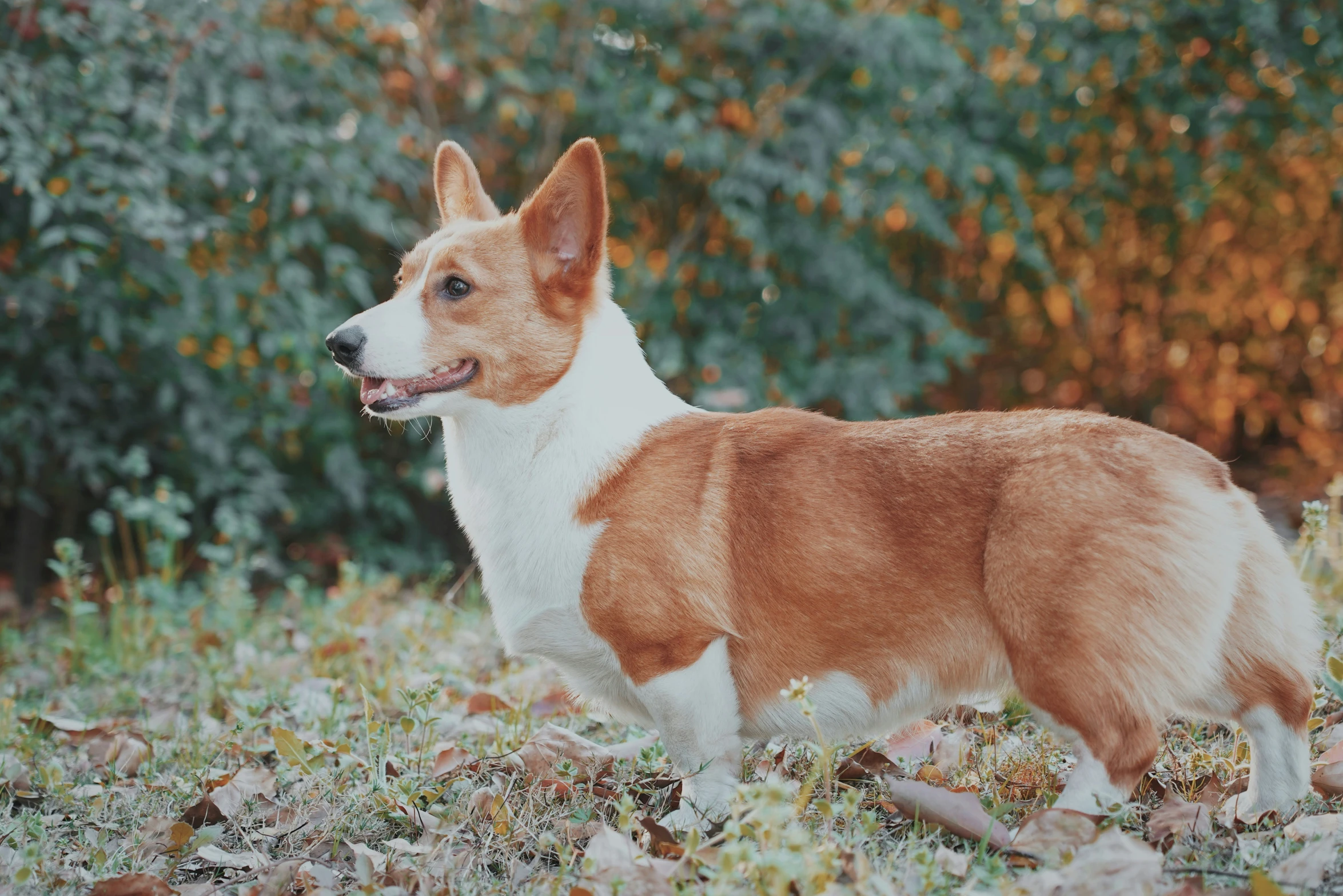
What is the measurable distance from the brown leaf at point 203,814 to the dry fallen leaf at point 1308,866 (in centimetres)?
196

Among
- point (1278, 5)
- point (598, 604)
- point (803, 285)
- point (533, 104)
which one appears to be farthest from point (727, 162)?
point (598, 604)

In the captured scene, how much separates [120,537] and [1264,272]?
664 centimetres

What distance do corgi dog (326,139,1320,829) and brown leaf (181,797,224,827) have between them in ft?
2.22

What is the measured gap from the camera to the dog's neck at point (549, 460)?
7.55 ft

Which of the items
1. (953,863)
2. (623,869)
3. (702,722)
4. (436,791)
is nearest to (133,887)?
(436,791)

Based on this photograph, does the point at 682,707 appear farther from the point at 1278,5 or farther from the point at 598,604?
the point at 1278,5

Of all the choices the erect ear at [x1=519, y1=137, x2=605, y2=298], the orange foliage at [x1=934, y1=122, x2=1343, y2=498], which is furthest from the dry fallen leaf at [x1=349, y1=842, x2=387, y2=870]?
the orange foliage at [x1=934, y1=122, x2=1343, y2=498]

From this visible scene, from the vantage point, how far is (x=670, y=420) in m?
2.45

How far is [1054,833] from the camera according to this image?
1.87 m

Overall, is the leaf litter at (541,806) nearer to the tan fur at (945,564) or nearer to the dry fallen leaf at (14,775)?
the dry fallen leaf at (14,775)

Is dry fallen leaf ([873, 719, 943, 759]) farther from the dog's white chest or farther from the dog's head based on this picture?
the dog's head

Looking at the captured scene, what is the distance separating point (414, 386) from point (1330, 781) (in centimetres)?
202

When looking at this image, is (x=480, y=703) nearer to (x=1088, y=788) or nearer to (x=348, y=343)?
(x=348, y=343)

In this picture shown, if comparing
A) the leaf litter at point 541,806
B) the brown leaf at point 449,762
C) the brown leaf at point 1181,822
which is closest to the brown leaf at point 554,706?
the leaf litter at point 541,806
